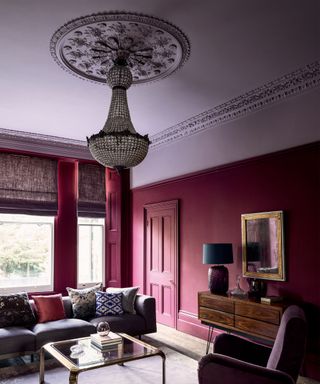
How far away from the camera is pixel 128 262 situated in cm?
698

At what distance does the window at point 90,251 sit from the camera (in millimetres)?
6895

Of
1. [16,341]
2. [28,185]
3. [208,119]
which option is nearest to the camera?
[16,341]

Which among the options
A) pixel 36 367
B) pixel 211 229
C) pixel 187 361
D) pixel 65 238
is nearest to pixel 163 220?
pixel 211 229

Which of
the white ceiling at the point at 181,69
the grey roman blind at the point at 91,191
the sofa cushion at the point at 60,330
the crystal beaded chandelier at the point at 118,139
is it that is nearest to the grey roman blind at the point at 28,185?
the grey roman blind at the point at 91,191

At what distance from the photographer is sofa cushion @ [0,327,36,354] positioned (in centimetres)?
Result: 402

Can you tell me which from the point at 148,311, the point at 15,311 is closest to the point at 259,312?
the point at 148,311

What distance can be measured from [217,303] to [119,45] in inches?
115

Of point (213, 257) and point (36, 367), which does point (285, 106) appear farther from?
point (36, 367)

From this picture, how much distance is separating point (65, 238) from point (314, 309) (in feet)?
13.8

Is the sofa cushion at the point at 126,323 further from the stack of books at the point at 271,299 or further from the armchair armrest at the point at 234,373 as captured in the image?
the armchair armrest at the point at 234,373

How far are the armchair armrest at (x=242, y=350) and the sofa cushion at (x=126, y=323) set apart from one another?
1.87 metres

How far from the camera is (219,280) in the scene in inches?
179

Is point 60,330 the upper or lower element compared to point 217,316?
lower

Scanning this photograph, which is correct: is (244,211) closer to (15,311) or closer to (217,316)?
(217,316)
